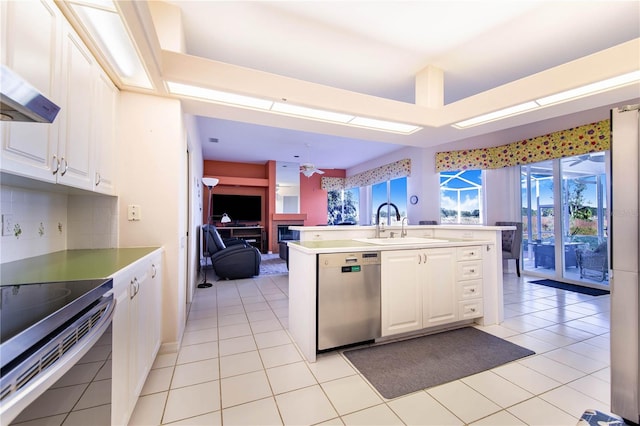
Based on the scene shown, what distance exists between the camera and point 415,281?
2461 mm

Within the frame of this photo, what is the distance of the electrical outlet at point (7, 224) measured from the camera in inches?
56.2

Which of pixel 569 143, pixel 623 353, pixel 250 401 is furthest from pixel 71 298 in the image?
pixel 569 143

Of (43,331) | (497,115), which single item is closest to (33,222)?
(43,331)

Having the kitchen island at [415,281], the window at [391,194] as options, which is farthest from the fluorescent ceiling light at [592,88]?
the window at [391,194]

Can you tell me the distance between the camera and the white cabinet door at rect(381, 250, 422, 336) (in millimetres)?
2342

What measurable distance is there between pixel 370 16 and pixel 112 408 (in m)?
3.10

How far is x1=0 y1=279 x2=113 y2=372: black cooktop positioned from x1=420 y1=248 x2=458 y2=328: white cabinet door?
95.0 inches

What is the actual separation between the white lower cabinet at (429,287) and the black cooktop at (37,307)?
200 centimetres

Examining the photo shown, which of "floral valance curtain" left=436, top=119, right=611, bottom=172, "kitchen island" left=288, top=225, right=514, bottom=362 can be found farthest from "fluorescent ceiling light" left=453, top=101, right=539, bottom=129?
"floral valance curtain" left=436, top=119, right=611, bottom=172

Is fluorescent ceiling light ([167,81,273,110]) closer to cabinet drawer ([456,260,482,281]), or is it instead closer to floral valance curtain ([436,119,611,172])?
cabinet drawer ([456,260,482,281])

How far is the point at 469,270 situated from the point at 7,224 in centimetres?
363

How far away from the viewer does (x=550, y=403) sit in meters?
1.65

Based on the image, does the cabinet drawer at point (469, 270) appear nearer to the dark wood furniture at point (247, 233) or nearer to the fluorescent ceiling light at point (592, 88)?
the fluorescent ceiling light at point (592, 88)

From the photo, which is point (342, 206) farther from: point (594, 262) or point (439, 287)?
point (439, 287)
